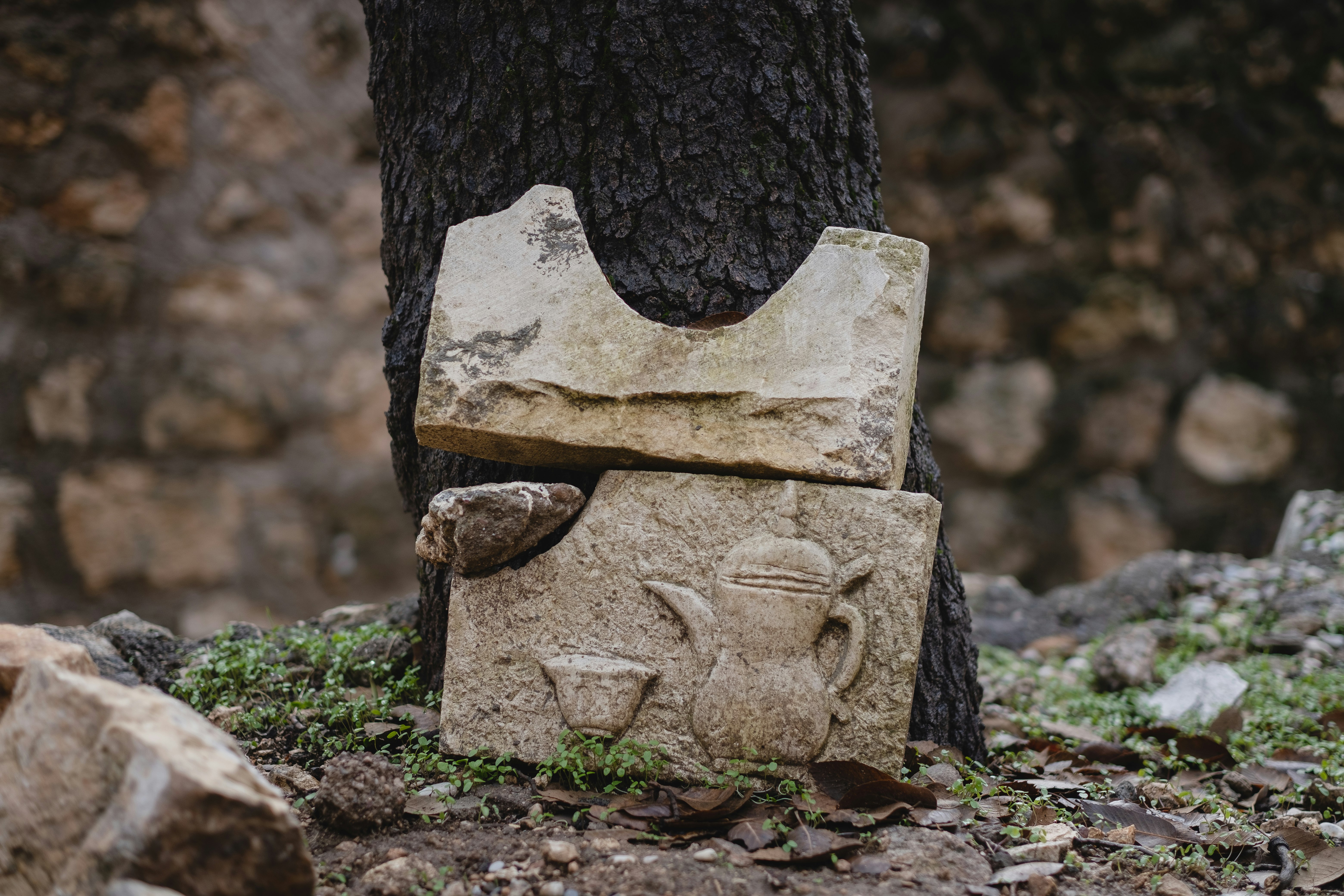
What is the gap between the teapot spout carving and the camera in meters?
1.60

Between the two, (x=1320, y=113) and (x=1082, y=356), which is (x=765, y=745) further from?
(x=1320, y=113)

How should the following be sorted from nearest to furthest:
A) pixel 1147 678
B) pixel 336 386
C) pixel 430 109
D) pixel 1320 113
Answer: pixel 430 109 → pixel 1147 678 → pixel 336 386 → pixel 1320 113

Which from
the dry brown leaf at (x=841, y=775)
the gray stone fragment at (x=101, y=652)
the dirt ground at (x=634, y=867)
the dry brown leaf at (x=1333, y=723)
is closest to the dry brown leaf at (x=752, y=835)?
the dirt ground at (x=634, y=867)

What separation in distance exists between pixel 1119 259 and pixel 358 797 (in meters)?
3.30

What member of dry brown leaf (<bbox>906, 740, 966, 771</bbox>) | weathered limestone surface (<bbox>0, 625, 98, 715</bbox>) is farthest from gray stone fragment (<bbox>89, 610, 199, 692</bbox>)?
dry brown leaf (<bbox>906, 740, 966, 771</bbox>)

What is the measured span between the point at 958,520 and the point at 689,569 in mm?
2370

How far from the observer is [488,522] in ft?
5.27

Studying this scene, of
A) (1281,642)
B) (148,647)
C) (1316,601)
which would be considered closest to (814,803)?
(148,647)

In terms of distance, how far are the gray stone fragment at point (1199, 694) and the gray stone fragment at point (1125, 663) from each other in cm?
7

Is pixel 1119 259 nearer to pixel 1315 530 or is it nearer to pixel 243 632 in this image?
pixel 1315 530

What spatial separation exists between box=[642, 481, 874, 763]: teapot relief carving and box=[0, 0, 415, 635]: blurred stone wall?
211 cm

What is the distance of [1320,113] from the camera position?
3570 mm

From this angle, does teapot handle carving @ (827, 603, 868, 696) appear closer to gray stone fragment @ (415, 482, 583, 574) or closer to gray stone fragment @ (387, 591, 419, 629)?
gray stone fragment @ (415, 482, 583, 574)

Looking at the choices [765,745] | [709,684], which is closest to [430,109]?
[709,684]
